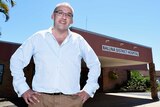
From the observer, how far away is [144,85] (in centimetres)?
3334

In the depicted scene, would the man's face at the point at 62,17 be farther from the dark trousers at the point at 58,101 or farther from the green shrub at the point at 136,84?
the green shrub at the point at 136,84

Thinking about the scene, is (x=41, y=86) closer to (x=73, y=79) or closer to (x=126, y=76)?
(x=73, y=79)

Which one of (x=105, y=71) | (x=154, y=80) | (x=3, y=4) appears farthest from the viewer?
(x=105, y=71)

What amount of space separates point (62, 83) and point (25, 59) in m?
0.48

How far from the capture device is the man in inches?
90.0

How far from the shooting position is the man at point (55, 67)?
2.29 meters

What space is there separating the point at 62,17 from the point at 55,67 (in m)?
0.58

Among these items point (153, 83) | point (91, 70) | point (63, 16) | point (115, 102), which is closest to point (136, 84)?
point (153, 83)

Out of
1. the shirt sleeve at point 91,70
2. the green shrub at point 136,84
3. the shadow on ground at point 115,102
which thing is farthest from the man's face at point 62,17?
the green shrub at point 136,84

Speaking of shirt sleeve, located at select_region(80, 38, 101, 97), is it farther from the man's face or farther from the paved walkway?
the paved walkway

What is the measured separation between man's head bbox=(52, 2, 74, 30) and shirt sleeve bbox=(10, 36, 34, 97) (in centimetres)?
38

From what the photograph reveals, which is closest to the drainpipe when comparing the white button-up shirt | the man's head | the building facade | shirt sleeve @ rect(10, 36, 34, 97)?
the building facade

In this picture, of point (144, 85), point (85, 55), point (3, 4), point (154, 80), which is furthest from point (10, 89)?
point (144, 85)

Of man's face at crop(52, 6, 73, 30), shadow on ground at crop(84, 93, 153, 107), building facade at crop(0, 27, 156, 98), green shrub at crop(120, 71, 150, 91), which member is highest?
building facade at crop(0, 27, 156, 98)
